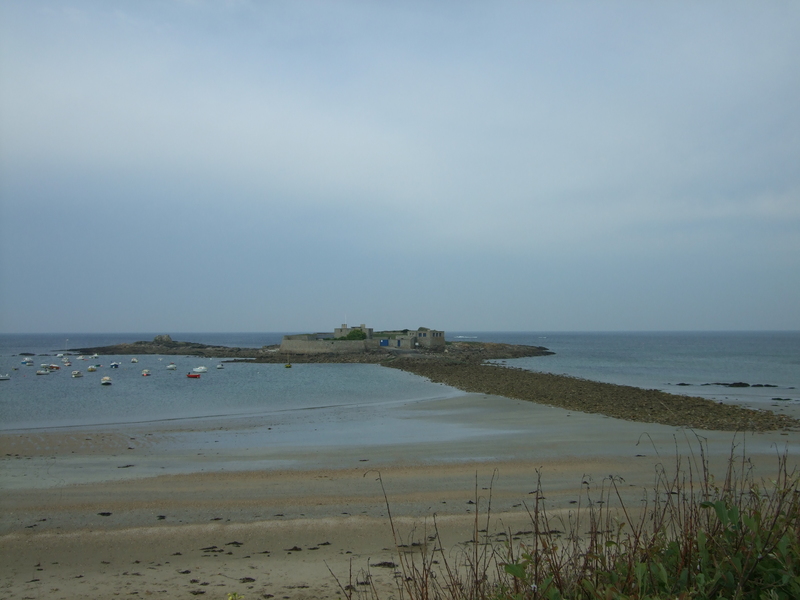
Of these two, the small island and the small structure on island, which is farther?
the small structure on island

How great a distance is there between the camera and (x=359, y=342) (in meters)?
74.9

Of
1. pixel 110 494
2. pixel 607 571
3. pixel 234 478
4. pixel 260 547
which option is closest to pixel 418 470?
pixel 234 478

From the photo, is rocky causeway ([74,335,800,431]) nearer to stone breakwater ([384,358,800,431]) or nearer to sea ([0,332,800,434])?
stone breakwater ([384,358,800,431])

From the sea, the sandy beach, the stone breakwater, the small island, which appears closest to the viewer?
the sandy beach

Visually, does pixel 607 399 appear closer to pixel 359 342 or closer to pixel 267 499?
pixel 267 499

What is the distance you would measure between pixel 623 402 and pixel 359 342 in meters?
50.4

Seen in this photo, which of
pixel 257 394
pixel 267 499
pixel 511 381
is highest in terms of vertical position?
pixel 267 499

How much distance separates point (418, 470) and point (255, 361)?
199 feet

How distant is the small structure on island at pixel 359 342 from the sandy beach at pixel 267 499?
5510 centimetres

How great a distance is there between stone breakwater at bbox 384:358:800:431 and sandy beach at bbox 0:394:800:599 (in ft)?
7.52

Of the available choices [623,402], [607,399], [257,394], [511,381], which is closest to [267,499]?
[623,402]

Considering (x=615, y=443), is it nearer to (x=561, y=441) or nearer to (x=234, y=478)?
(x=561, y=441)

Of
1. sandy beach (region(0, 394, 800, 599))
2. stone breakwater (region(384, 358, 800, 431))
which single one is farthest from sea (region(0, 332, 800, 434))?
sandy beach (region(0, 394, 800, 599))

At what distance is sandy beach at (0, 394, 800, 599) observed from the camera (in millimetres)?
7074
